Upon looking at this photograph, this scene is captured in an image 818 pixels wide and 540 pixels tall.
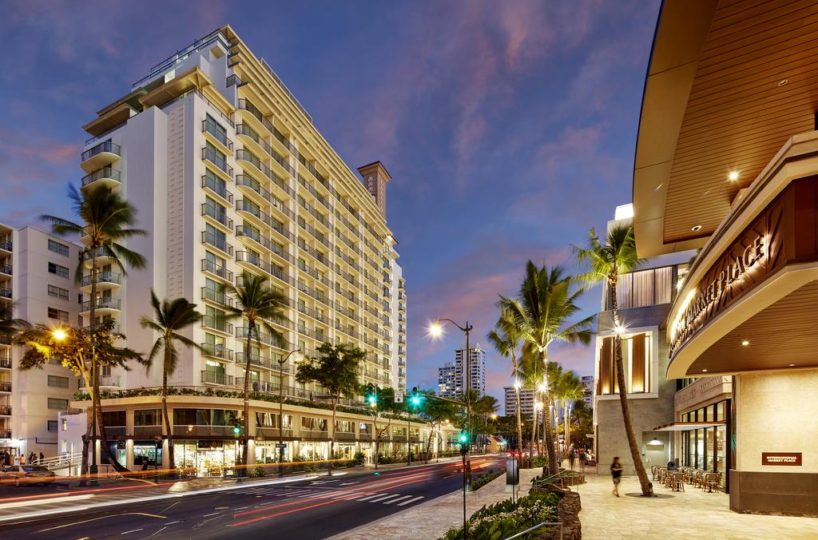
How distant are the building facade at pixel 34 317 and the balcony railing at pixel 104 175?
43.3ft

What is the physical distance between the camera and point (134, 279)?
1973 inches

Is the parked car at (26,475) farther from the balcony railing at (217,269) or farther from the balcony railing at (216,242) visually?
the balcony railing at (216,242)

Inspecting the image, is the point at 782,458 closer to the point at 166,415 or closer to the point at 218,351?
the point at 166,415

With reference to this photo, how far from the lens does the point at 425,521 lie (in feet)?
60.4

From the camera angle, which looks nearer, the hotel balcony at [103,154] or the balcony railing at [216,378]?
the balcony railing at [216,378]

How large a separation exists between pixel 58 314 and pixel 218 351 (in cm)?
2559

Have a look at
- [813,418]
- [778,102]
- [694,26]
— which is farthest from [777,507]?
[694,26]

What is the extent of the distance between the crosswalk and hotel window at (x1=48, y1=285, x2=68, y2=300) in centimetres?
4442

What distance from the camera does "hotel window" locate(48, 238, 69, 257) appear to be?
208 feet

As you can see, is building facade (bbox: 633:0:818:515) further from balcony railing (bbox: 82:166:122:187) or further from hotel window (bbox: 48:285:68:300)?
→ hotel window (bbox: 48:285:68:300)

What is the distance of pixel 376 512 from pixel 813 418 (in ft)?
52.4

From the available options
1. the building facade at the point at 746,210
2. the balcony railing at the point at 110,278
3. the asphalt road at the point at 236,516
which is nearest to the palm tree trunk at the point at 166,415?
the asphalt road at the point at 236,516

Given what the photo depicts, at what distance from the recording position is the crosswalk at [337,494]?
26281mm

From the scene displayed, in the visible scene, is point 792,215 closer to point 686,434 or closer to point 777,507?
point 777,507
